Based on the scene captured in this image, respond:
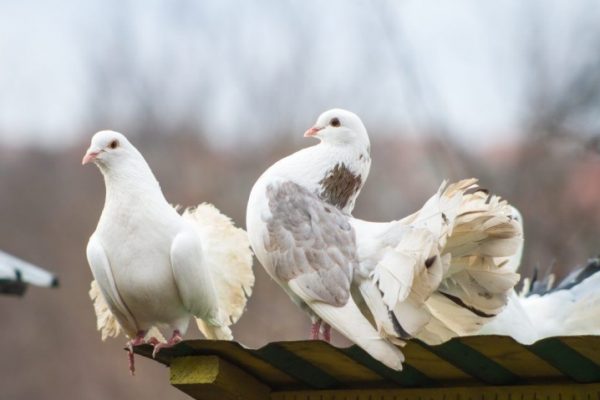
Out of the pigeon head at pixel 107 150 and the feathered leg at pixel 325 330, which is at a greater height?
the pigeon head at pixel 107 150

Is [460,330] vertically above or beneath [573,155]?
beneath

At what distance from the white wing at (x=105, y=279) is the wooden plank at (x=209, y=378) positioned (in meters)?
0.36

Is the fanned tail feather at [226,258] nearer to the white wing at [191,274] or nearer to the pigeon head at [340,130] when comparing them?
the white wing at [191,274]

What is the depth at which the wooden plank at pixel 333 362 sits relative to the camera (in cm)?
503

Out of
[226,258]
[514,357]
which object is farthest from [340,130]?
[514,357]

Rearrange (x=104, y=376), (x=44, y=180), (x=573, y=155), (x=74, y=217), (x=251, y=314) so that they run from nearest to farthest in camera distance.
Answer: (x=573, y=155)
(x=251, y=314)
(x=104, y=376)
(x=74, y=217)
(x=44, y=180)

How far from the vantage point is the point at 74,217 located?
25.9m

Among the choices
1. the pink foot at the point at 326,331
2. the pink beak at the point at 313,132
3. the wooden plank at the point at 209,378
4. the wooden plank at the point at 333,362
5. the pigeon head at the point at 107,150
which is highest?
the pink beak at the point at 313,132

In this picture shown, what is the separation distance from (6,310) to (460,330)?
70.0 feet

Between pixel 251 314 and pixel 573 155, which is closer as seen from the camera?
pixel 573 155

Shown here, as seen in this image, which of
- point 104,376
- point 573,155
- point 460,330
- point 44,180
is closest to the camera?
point 460,330

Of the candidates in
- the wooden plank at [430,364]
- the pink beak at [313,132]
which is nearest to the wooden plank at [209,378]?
the wooden plank at [430,364]

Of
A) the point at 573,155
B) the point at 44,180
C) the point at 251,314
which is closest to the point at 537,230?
the point at 573,155

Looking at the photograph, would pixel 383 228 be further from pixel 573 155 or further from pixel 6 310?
pixel 6 310
